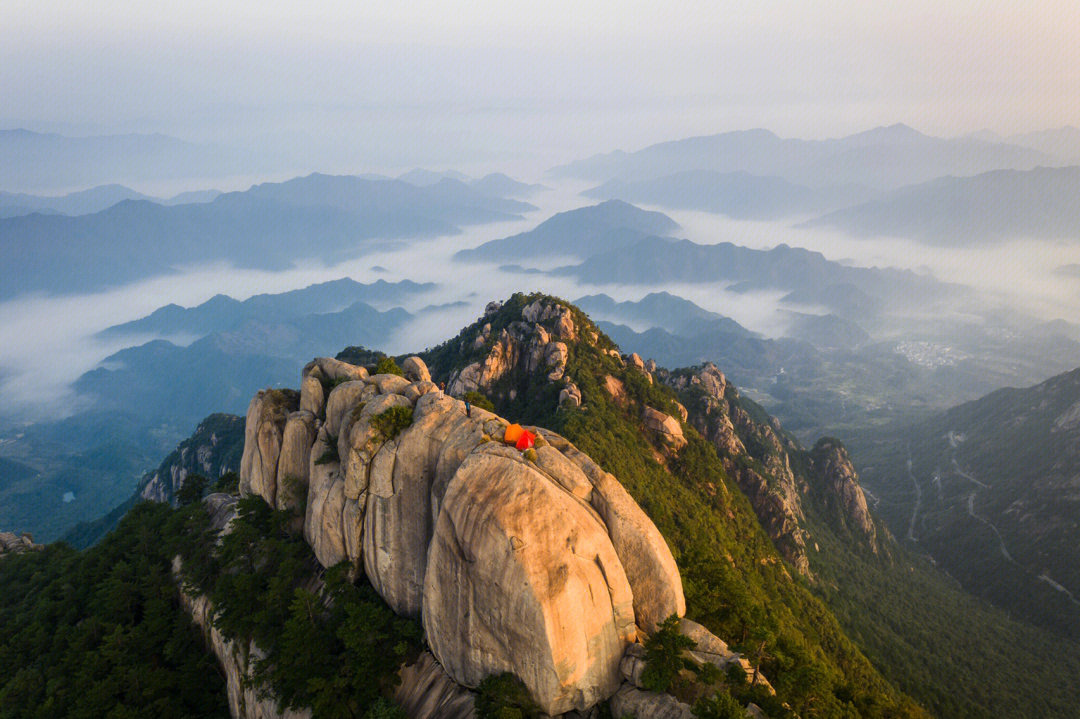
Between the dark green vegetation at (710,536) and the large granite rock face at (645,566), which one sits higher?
the large granite rock face at (645,566)

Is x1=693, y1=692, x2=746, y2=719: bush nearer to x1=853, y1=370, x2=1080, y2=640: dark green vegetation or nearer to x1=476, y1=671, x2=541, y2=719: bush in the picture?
x1=476, y1=671, x2=541, y2=719: bush

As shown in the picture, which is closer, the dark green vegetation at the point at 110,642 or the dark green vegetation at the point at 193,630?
the dark green vegetation at the point at 193,630

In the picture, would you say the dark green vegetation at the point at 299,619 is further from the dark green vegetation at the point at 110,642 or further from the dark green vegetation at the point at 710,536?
the dark green vegetation at the point at 710,536

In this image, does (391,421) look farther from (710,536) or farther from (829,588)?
(829,588)

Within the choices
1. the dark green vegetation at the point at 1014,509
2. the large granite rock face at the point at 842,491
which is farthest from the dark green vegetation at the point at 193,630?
the dark green vegetation at the point at 1014,509

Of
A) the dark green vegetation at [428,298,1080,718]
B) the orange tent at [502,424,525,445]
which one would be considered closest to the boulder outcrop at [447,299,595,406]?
the dark green vegetation at [428,298,1080,718]

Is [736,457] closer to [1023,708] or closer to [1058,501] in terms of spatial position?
[1023,708]

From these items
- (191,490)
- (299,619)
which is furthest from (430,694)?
(191,490)
